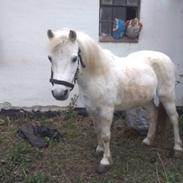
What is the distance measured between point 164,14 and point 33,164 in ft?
11.5

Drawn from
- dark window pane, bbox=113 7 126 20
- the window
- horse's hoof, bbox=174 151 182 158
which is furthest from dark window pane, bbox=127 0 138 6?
horse's hoof, bbox=174 151 182 158

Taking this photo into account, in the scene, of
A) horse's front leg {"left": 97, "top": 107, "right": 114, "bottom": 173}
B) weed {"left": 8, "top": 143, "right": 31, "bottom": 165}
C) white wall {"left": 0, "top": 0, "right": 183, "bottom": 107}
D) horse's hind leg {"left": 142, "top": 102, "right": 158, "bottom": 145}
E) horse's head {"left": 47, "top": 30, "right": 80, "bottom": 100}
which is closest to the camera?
horse's head {"left": 47, "top": 30, "right": 80, "bottom": 100}

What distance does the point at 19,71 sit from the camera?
7176 millimetres

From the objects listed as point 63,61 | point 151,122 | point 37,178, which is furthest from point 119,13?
point 37,178

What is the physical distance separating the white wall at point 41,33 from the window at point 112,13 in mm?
133

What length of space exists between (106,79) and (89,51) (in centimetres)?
44

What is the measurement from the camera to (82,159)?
577 cm

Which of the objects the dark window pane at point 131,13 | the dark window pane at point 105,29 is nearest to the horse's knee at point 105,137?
the dark window pane at point 105,29

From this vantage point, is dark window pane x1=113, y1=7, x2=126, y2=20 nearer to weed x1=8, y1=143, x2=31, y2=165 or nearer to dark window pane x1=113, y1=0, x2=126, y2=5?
dark window pane x1=113, y1=0, x2=126, y2=5

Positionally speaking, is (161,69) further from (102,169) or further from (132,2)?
(132,2)

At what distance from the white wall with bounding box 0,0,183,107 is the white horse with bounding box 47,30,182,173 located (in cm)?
163

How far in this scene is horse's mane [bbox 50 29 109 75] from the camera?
459 cm

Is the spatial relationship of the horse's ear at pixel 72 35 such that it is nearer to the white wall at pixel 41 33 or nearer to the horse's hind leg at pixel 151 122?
the horse's hind leg at pixel 151 122

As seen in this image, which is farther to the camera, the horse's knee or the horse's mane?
the horse's knee
